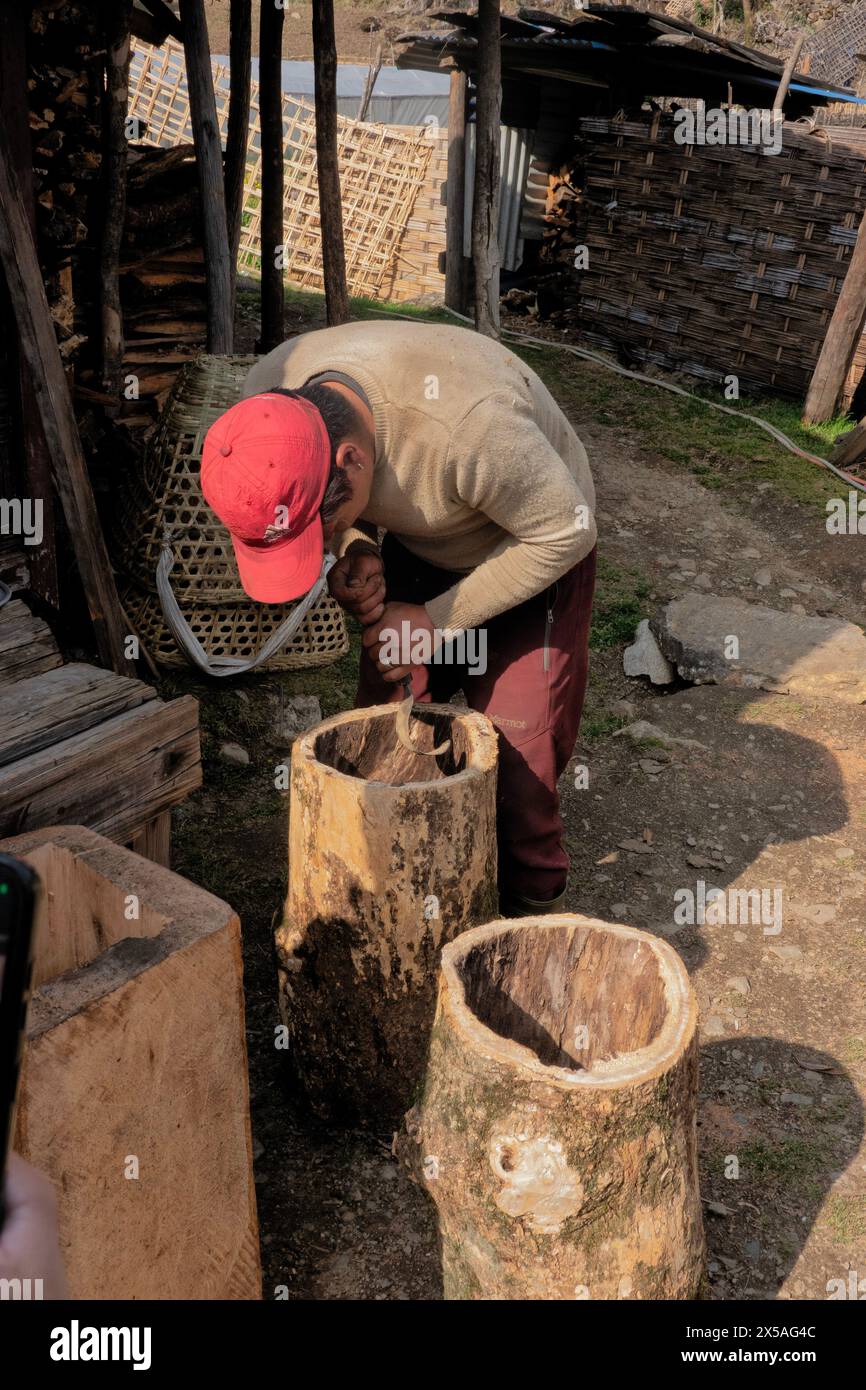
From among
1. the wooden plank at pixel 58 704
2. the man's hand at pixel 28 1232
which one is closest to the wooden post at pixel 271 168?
the wooden plank at pixel 58 704

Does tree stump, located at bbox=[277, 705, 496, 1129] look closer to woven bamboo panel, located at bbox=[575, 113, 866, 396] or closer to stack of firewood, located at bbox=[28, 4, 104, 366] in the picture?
stack of firewood, located at bbox=[28, 4, 104, 366]

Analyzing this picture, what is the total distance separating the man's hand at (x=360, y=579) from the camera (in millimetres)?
2789

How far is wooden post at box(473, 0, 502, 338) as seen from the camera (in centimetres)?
711

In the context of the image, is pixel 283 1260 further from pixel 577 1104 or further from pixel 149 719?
pixel 149 719

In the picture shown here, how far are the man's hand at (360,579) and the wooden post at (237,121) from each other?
3507 millimetres

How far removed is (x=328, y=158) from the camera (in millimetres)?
6121

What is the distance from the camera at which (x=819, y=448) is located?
804 cm

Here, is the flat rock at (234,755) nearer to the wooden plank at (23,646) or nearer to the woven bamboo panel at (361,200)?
the wooden plank at (23,646)

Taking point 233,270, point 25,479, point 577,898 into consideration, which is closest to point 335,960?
point 577,898

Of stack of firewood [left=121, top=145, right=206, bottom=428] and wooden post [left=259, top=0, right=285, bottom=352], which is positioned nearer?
stack of firewood [left=121, top=145, right=206, bottom=428]

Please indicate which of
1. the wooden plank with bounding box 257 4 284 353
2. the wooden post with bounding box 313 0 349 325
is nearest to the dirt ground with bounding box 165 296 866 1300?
the wooden post with bounding box 313 0 349 325

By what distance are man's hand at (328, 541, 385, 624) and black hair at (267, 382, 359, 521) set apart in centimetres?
33

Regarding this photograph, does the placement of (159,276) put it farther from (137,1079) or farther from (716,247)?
(716,247)

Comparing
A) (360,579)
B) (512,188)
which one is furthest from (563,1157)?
(512,188)
